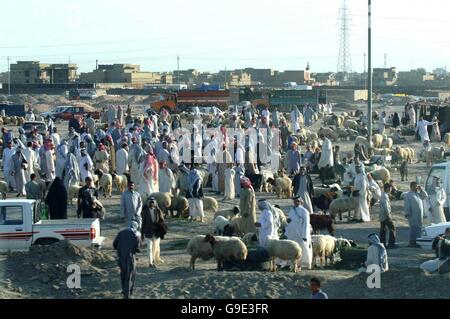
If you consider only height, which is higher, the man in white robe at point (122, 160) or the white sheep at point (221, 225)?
the man in white robe at point (122, 160)

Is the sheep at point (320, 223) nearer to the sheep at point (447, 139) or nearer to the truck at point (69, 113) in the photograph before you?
the sheep at point (447, 139)

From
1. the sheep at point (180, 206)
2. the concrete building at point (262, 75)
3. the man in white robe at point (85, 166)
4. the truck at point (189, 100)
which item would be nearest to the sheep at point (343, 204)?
the sheep at point (180, 206)

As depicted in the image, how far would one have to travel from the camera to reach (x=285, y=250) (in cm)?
1338

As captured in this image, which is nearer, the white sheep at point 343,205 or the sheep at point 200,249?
the sheep at point 200,249

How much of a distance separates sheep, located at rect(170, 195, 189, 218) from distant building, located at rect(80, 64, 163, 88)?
79938mm

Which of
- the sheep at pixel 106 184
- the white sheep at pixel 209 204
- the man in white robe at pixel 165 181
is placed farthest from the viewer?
the sheep at pixel 106 184

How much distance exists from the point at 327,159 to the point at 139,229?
10460 mm

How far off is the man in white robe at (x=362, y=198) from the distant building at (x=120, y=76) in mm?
80047

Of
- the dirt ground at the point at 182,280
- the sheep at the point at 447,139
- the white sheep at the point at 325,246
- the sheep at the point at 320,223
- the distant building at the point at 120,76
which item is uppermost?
the distant building at the point at 120,76

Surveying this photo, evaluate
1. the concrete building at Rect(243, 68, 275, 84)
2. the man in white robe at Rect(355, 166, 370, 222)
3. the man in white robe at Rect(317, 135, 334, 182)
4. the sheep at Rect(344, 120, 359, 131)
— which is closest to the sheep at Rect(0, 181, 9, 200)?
the man in white robe at Rect(317, 135, 334, 182)

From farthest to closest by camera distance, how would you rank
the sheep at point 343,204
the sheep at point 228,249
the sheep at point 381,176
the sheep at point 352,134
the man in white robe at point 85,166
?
the sheep at point 352,134 → the sheep at point 381,176 → the man in white robe at point 85,166 → the sheep at point 343,204 → the sheep at point 228,249

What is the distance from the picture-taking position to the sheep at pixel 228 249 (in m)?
13.6
